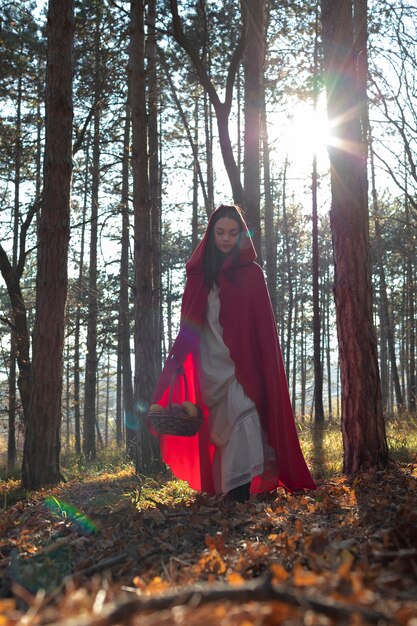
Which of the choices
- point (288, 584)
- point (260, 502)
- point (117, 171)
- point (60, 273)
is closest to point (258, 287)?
point (260, 502)

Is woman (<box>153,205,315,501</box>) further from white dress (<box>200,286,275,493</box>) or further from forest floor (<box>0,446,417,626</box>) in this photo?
forest floor (<box>0,446,417,626</box>)

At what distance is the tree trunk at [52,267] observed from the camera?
6.77 meters

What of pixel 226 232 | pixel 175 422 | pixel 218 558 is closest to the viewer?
pixel 218 558

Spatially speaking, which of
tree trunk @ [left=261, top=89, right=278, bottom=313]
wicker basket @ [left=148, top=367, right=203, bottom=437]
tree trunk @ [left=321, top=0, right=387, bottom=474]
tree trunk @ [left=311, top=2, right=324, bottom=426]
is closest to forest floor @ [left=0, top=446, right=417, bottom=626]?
tree trunk @ [left=321, top=0, right=387, bottom=474]

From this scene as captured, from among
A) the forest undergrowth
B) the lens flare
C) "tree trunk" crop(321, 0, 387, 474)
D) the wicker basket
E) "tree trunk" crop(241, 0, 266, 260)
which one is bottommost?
the lens flare

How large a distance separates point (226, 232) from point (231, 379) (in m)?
1.39

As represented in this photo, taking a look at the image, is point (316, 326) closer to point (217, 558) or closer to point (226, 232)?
point (226, 232)

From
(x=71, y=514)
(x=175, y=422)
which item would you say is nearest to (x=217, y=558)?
(x=175, y=422)

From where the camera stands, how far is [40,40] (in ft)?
43.6

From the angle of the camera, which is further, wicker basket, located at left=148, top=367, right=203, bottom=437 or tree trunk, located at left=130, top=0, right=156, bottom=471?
tree trunk, located at left=130, top=0, right=156, bottom=471

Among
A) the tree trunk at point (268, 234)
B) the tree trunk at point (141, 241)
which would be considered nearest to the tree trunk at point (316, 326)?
the tree trunk at point (268, 234)

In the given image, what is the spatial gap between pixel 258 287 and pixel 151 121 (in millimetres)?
9379

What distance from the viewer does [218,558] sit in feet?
8.39

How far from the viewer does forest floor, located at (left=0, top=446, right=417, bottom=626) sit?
1.39m
